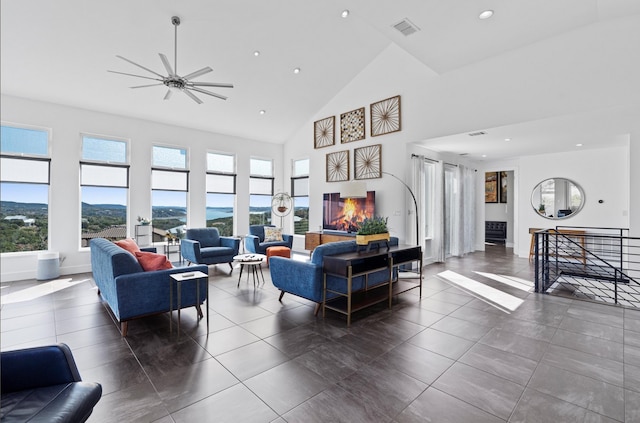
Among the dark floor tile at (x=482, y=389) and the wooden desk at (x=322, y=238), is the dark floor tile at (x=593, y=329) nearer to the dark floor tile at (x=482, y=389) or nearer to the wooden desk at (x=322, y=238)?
the dark floor tile at (x=482, y=389)

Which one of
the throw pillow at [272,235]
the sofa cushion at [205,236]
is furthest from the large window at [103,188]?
the throw pillow at [272,235]

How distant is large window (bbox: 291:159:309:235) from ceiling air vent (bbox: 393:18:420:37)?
490 cm

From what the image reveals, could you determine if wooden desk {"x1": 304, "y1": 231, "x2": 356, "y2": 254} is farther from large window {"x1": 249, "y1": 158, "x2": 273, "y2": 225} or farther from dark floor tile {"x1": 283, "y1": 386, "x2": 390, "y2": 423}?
dark floor tile {"x1": 283, "y1": 386, "x2": 390, "y2": 423}

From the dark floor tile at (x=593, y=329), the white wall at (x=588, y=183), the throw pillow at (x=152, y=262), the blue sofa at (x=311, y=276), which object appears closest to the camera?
the dark floor tile at (x=593, y=329)

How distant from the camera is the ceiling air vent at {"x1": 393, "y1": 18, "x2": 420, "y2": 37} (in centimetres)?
448

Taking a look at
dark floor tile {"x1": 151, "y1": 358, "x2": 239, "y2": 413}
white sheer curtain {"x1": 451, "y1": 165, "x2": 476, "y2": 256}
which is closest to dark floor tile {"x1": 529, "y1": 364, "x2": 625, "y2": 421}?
dark floor tile {"x1": 151, "y1": 358, "x2": 239, "y2": 413}

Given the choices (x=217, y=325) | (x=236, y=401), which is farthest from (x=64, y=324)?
(x=236, y=401)

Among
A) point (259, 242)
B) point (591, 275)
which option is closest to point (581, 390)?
point (591, 275)

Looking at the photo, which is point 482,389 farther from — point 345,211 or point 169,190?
point 169,190

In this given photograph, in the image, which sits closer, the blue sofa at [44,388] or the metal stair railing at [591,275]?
the blue sofa at [44,388]

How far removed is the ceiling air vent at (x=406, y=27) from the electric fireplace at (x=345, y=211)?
340 cm

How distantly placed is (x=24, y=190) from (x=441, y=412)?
25.1ft

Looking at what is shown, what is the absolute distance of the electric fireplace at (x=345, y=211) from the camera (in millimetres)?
7320

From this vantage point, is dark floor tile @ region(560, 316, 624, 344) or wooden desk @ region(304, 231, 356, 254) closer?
dark floor tile @ region(560, 316, 624, 344)
